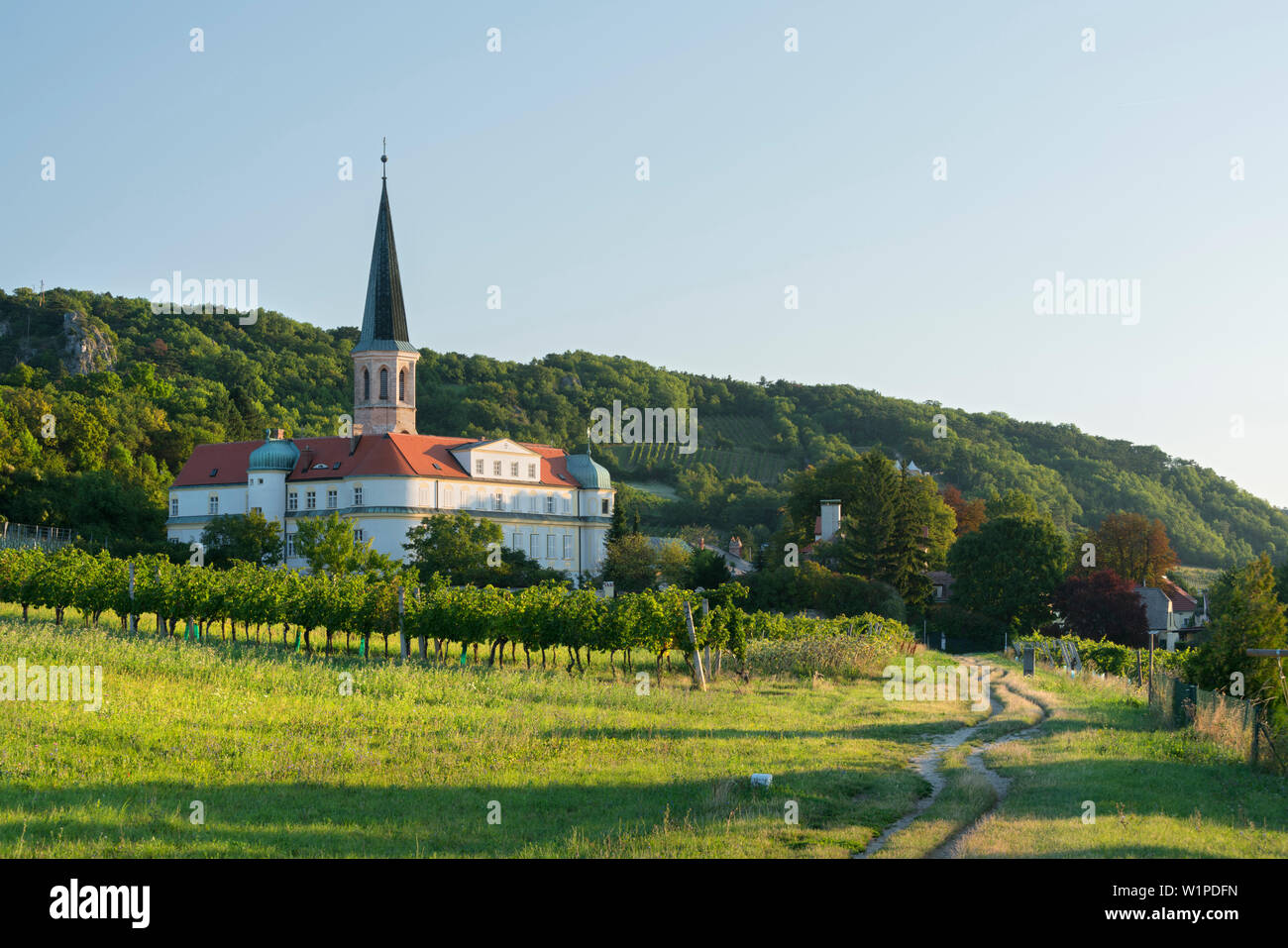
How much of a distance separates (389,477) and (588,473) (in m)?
16.9

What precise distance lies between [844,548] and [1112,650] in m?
24.2

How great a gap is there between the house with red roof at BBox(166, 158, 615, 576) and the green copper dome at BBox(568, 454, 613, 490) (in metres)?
0.08

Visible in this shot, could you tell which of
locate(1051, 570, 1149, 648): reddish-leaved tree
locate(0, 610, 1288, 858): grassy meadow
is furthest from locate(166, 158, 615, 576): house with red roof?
locate(0, 610, 1288, 858): grassy meadow

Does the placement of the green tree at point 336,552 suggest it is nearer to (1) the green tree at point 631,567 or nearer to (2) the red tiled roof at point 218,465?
(1) the green tree at point 631,567

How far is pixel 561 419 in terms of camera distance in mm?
158250

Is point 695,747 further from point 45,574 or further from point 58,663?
point 45,574

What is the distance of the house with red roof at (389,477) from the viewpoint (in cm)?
9206

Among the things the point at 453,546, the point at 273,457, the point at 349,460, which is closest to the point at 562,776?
the point at 453,546

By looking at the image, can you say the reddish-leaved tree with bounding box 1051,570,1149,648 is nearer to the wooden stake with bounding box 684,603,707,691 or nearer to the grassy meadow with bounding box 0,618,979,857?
the wooden stake with bounding box 684,603,707,691

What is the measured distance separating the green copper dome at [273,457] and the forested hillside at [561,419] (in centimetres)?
798

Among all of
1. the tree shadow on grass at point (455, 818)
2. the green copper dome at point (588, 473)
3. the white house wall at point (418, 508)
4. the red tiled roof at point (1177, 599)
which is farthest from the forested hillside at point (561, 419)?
the tree shadow on grass at point (455, 818)

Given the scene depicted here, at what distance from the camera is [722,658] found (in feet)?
146

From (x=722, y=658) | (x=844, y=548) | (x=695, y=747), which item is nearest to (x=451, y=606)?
(x=722, y=658)

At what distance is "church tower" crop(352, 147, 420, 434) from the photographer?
10006cm
